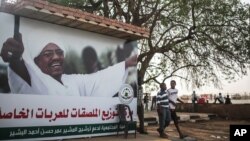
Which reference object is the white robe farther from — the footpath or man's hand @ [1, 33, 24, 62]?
the footpath

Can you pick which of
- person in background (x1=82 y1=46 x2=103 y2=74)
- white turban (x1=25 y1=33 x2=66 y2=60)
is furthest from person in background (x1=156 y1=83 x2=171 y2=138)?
white turban (x1=25 y1=33 x2=66 y2=60)

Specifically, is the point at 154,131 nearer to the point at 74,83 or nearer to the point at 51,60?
the point at 74,83

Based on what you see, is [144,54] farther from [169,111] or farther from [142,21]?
[169,111]

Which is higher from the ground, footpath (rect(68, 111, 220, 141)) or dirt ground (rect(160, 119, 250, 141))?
footpath (rect(68, 111, 220, 141))

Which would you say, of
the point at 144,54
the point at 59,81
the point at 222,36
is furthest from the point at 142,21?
the point at 59,81

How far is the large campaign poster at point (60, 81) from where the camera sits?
835cm

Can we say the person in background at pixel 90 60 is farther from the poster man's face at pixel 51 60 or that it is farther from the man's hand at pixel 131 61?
the man's hand at pixel 131 61

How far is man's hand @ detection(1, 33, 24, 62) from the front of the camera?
8.27 meters

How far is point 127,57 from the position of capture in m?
11.0

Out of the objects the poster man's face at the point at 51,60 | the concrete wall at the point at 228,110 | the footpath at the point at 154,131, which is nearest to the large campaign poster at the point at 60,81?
the poster man's face at the point at 51,60

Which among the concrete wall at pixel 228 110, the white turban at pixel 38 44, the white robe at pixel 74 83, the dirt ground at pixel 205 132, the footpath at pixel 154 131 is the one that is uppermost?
the white turban at pixel 38 44

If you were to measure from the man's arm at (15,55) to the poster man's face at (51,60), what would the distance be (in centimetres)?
45

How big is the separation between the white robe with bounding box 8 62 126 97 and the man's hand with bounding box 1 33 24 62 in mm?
263

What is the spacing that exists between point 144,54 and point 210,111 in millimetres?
14035
